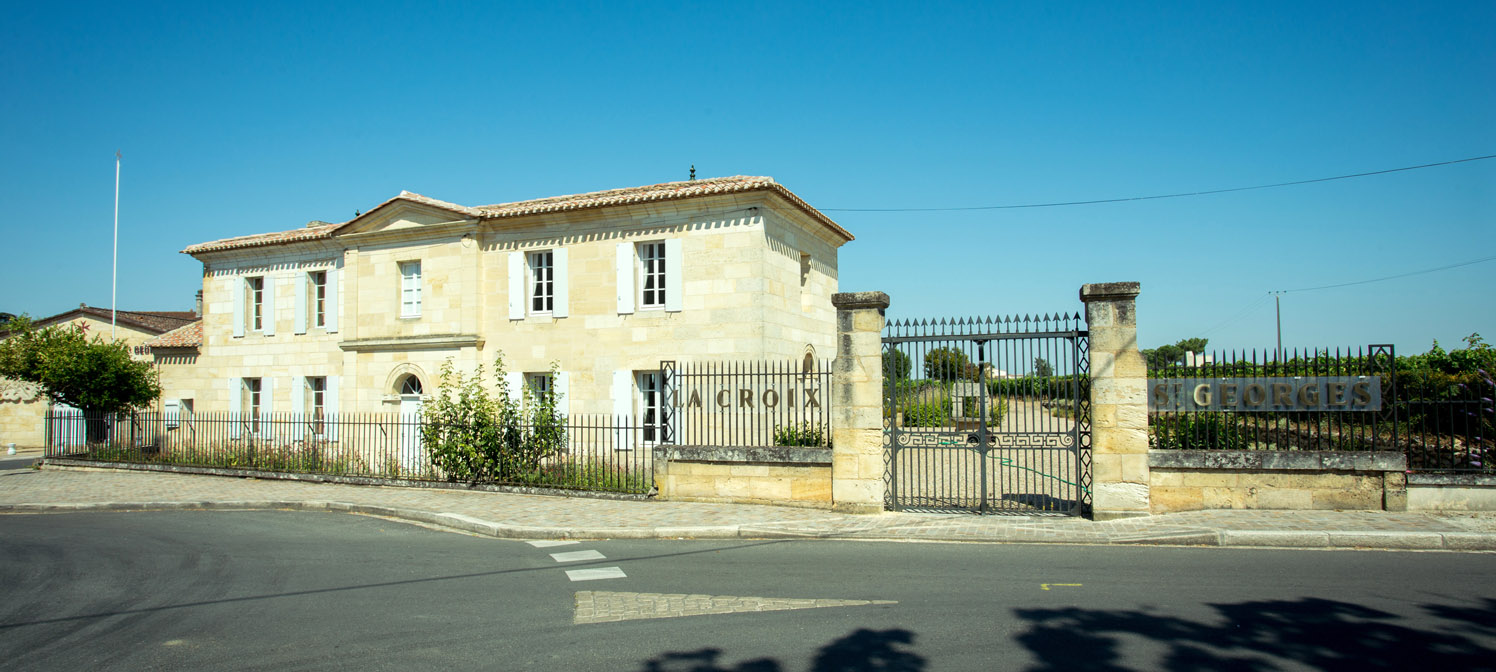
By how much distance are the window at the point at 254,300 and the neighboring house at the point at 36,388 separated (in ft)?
23.6

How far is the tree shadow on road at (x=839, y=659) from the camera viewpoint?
15.2 ft

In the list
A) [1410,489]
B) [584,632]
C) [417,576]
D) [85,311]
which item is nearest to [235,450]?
[417,576]

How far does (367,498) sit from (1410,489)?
13532mm

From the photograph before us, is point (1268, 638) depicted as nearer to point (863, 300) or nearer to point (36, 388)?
point (863, 300)

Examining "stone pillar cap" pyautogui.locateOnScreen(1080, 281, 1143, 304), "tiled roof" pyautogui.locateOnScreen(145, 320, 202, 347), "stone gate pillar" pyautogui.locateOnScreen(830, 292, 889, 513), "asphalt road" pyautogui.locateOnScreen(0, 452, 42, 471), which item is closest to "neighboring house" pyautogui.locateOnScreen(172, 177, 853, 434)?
"tiled roof" pyautogui.locateOnScreen(145, 320, 202, 347)

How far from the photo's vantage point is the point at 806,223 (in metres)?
19.0

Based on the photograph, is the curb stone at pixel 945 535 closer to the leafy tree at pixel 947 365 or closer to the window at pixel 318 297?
the leafy tree at pixel 947 365

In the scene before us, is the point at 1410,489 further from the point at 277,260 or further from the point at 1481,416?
the point at 277,260

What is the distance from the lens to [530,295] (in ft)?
61.2

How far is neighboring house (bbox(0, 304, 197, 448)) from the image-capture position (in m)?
27.7

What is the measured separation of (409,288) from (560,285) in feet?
13.7

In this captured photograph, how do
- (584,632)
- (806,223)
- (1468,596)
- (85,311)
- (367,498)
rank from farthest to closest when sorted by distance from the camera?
(85,311) → (806,223) → (367,498) → (1468,596) → (584,632)

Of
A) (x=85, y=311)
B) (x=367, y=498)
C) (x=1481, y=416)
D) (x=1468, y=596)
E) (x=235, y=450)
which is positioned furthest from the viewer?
(x=85, y=311)

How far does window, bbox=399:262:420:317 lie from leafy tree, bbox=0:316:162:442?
23.0 ft
